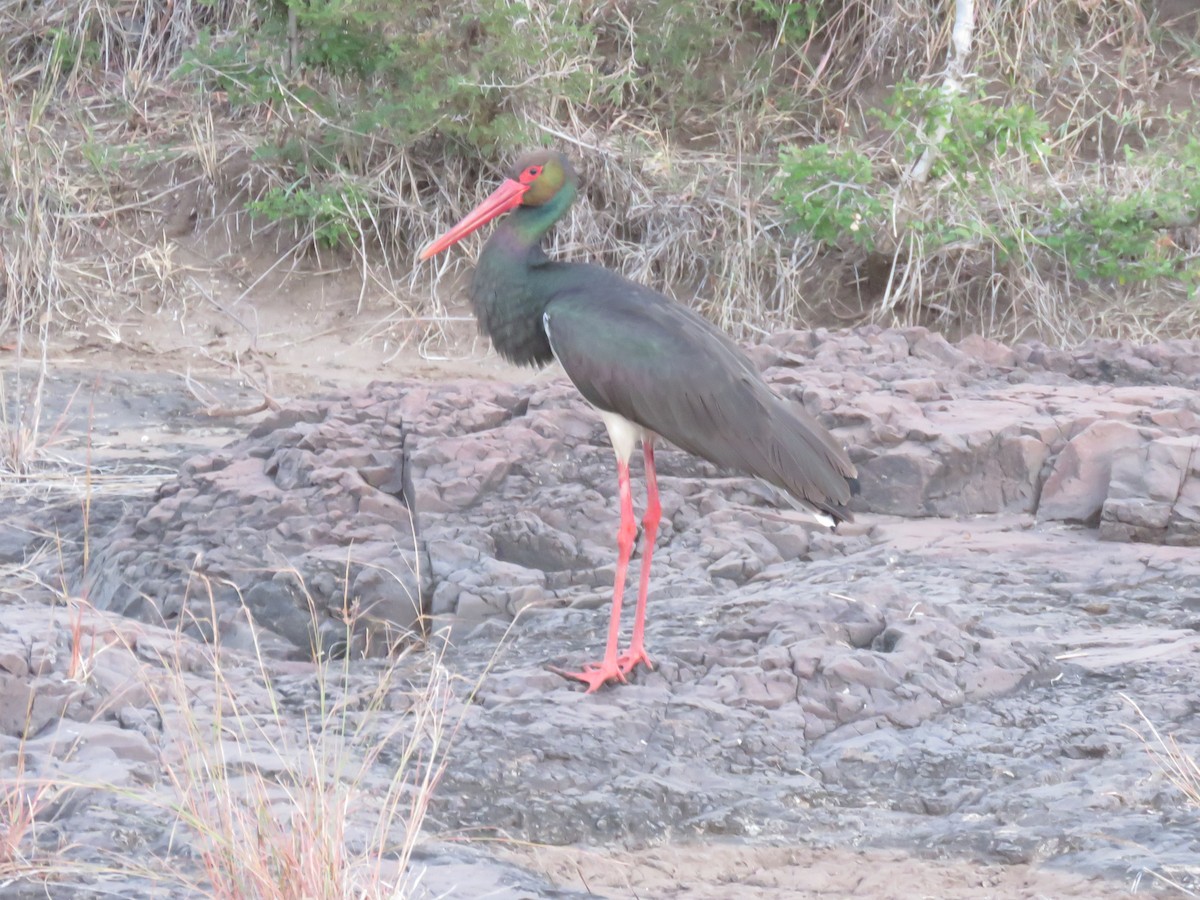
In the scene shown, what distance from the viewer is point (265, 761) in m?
2.84

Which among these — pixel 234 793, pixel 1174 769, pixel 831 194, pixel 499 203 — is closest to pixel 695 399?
pixel 499 203

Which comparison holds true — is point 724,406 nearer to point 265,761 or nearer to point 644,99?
point 265,761

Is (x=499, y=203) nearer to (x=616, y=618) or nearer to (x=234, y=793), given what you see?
(x=616, y=618)

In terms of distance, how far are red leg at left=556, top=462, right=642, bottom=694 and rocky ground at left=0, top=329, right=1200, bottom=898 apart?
0.16ft

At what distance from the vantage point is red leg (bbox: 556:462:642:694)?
3.46 m

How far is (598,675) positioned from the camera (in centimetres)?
346

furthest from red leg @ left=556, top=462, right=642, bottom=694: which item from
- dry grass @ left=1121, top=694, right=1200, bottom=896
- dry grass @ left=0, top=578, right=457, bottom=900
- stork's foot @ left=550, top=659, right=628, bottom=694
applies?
A: dry grass @ left=1121, top=694, right=1200, bottom=896

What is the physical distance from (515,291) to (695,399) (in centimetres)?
64

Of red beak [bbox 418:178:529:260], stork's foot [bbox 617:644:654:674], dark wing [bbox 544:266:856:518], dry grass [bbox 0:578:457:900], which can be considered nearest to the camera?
dry grass [bbox 0:578:457:900]

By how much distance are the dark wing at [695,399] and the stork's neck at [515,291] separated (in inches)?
7.6

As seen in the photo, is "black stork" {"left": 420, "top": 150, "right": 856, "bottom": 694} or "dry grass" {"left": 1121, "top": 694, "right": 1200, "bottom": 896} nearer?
"dry grass" {"left": 1121, "top": 694, "right": 1200, "bottom": 896}

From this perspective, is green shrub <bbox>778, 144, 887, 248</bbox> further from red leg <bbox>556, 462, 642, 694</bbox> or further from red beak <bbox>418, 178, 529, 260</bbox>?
red leg <bbox>556, 462, 642, 694</bbox>

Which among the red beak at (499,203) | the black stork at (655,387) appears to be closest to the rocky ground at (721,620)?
the black stork at (655,387)

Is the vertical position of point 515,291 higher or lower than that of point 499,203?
lower
